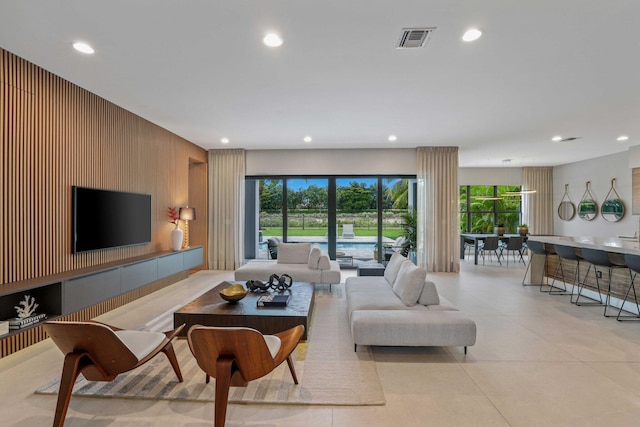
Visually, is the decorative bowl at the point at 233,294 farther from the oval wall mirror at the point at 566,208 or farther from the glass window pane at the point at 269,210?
the oval wall mirror at the point at 566,208

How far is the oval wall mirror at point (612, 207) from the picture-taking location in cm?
785

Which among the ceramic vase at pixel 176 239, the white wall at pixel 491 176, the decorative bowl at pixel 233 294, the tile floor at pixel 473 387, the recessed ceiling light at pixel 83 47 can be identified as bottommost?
the tile floor at pixel 473 387

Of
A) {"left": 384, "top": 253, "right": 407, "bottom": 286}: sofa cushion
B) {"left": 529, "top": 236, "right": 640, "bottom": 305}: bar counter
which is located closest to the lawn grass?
{"left": 529, "top": 236, "right": 640, "bottom": 305}: bar counter

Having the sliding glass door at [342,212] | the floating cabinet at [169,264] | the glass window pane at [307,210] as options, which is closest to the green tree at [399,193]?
the sliding glass door at [342,212]

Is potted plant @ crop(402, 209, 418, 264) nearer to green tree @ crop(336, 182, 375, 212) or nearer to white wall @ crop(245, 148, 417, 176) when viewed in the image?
green tree @ crop(336, 182, 375, 212)

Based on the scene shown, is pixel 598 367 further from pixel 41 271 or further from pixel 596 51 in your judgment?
pixel 41 271

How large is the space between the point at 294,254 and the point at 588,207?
8198mm

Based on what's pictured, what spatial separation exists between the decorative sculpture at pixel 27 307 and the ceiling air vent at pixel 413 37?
13.7ft

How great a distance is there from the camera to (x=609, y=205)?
8.13 m

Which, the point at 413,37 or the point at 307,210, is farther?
the point at 307,210

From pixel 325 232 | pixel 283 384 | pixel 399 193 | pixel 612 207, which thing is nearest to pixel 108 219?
pixel 283 384

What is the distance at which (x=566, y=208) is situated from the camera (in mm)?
9570

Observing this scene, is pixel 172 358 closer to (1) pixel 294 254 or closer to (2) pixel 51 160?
(2) pixel 51 160

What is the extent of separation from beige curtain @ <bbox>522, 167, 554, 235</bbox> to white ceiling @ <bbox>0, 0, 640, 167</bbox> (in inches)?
183
